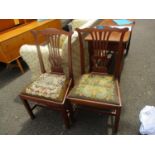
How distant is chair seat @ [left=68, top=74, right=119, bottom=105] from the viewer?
4.05 ft

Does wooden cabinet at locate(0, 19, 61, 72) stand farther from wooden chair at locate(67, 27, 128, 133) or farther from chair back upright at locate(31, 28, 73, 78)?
wooden chair at locate(67, 27, 128, 133)

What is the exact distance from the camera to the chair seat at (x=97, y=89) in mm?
1233

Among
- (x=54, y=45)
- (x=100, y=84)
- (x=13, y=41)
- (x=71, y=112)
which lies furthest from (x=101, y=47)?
(x=13, y=41)

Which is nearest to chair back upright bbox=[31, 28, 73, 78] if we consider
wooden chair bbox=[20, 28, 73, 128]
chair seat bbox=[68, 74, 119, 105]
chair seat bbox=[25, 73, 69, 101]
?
wooden chair bbox=[20, 28, 73, 128]

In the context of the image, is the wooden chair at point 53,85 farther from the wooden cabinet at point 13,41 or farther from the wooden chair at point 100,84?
the wooden cabinet at point 13,41

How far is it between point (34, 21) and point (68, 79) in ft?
6.66

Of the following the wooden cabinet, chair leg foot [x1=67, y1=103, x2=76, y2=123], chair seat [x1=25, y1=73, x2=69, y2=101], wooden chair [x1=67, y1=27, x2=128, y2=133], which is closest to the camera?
wooden chair [x1=67, y1=27, x2=128, y2=133]

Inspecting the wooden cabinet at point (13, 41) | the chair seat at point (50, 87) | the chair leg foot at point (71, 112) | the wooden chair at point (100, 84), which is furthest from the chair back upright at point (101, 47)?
the wooden cabinet at point (13, 41)

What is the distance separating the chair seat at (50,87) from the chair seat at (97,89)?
117mm

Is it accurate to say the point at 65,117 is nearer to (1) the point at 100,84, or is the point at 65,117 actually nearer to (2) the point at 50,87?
(2) the point at 50,87

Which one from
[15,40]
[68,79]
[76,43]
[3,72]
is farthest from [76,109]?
[3,72]

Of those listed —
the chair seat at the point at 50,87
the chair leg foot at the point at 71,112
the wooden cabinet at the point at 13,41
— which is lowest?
the chair leg foot at the point at 71,112

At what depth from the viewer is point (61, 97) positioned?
1.31 meters
